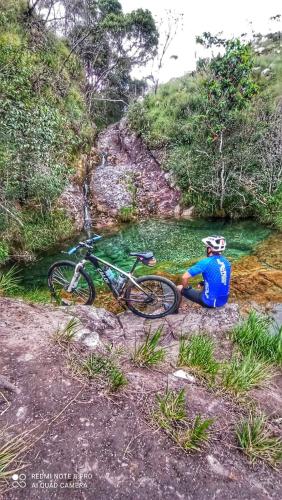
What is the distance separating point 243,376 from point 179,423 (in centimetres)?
106

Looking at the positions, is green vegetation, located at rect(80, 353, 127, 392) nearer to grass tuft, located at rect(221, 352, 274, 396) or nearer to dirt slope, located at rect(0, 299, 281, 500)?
dirt slope, located at rect(0, 299, 281, 500)

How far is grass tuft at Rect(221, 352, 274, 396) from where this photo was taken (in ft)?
10.5

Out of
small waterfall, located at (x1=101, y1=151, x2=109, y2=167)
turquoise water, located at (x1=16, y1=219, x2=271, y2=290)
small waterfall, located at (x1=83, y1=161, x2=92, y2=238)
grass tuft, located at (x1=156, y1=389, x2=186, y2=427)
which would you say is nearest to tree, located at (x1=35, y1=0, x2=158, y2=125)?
small waterfall, located at (x1=101, y1=151, x2=109, y2=167)

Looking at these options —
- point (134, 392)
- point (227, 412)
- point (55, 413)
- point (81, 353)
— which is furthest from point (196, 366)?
point (55, 413)

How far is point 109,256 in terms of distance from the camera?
1089 cm

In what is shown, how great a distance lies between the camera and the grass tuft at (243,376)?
10.5 ft

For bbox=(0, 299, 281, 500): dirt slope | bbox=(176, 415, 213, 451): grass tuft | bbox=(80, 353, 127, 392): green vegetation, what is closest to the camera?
bbox=(0, 299, 281, 500): dirt slope

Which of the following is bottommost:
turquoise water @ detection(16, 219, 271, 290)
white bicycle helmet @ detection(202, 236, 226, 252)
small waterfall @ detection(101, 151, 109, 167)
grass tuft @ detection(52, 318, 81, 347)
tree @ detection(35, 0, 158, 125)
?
turquoise water @ detection(16, 219, 271, 290)

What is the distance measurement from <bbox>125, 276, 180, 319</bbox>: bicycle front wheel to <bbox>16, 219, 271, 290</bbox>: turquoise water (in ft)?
9.90

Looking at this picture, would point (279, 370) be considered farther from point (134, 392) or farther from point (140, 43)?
point (140, 43)

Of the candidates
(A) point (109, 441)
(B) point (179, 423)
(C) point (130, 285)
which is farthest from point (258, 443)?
(C) point (130, 285)

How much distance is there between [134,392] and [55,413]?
0.76m

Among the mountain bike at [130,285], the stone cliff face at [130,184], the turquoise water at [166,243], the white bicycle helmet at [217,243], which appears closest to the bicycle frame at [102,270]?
the mountain bike at [130,285]

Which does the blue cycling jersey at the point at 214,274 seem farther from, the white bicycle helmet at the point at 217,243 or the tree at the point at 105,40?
the tree at the point at 105,40
